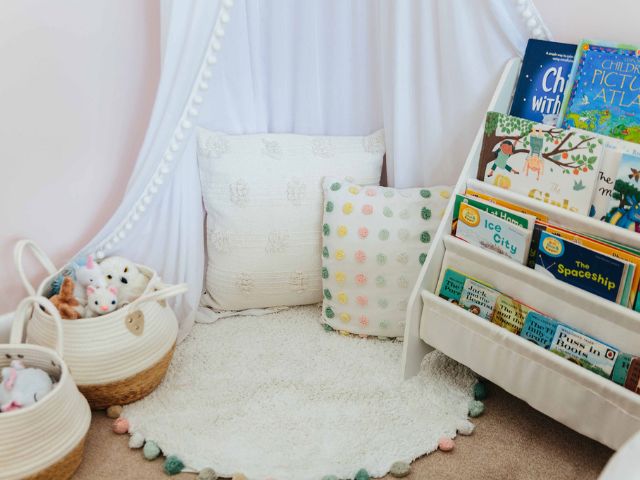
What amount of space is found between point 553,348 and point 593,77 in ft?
2.00

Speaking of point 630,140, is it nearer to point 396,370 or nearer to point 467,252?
point 467,252

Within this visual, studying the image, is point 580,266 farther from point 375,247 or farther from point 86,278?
point 86,278

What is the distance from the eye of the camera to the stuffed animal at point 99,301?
1.62 m

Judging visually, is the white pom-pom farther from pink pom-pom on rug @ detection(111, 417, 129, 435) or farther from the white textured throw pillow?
the white textured throw pillow

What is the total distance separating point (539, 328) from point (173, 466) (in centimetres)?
87

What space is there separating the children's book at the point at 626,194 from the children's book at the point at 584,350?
24 cm

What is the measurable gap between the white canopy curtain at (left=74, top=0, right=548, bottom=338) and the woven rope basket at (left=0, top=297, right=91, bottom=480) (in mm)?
376

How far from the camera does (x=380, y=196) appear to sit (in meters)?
1.85

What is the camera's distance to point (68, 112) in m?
1.77

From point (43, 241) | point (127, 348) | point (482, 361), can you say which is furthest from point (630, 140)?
point (43, 241)

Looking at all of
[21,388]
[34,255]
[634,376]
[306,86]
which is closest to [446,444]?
[634,376]

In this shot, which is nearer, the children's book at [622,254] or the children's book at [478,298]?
the children's book at [622,254]

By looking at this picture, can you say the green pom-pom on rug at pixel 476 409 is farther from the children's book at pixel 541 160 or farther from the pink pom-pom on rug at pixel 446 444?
the children's book at pixel 541 160

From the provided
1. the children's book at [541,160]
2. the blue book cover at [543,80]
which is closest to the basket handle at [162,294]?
the children's book at [541,160]
